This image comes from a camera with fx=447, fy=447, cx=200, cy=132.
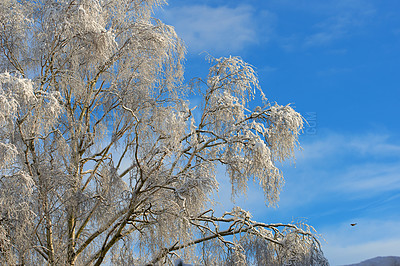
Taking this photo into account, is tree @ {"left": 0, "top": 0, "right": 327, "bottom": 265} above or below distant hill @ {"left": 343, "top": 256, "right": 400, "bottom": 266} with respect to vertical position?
above

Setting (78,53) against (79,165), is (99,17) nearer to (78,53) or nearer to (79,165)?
(78,53)

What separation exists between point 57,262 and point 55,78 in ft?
10.4

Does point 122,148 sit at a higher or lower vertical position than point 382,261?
higher

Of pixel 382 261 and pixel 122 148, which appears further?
pixel 122 148

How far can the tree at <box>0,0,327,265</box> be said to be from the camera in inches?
253

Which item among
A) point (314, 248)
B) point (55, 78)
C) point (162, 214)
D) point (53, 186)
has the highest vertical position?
point (55, 78)

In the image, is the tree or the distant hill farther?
the tree

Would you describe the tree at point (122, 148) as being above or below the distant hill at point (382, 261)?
above

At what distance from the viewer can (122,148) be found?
7.77m

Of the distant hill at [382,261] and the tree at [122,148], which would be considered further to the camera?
the tree at [122,148]

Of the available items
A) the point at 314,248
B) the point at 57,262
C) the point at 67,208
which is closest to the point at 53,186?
the point at 67,208

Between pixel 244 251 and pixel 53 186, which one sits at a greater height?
pixel 53 186

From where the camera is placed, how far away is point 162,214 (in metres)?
6.50

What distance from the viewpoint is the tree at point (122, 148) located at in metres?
6.42
